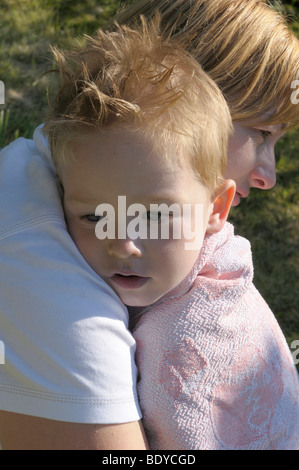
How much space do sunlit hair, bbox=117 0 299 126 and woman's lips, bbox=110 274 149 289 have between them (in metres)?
0.52

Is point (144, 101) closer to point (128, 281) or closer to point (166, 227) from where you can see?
point (166, 227)

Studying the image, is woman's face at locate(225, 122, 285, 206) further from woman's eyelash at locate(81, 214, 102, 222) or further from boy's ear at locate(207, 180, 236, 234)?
woman's eyelash at locate(81, 214, 102, 222)

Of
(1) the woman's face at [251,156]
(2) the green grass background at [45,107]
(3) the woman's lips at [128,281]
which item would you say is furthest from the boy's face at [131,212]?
(2) the green grass background at [45,107]

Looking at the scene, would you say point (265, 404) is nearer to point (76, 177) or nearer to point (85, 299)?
point (85, 299)

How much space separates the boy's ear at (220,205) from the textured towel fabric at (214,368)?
0.03 m

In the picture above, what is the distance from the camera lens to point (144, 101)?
137 cm

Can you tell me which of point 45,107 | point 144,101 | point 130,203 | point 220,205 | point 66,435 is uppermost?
point 144,101

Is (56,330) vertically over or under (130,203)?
under

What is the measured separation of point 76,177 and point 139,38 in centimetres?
36

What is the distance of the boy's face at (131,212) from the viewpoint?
53.6 inches

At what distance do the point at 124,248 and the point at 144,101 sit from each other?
12.2 inches

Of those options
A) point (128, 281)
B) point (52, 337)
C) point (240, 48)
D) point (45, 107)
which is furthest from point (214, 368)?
point (45, 107)

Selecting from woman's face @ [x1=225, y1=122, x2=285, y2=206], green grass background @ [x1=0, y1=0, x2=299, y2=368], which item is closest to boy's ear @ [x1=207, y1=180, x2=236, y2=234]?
woman's face @ [x1=225, y1=122, x2=285, y2=206]

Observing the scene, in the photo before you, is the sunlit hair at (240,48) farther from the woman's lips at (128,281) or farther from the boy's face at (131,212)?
the woman's lips at (128,281)
